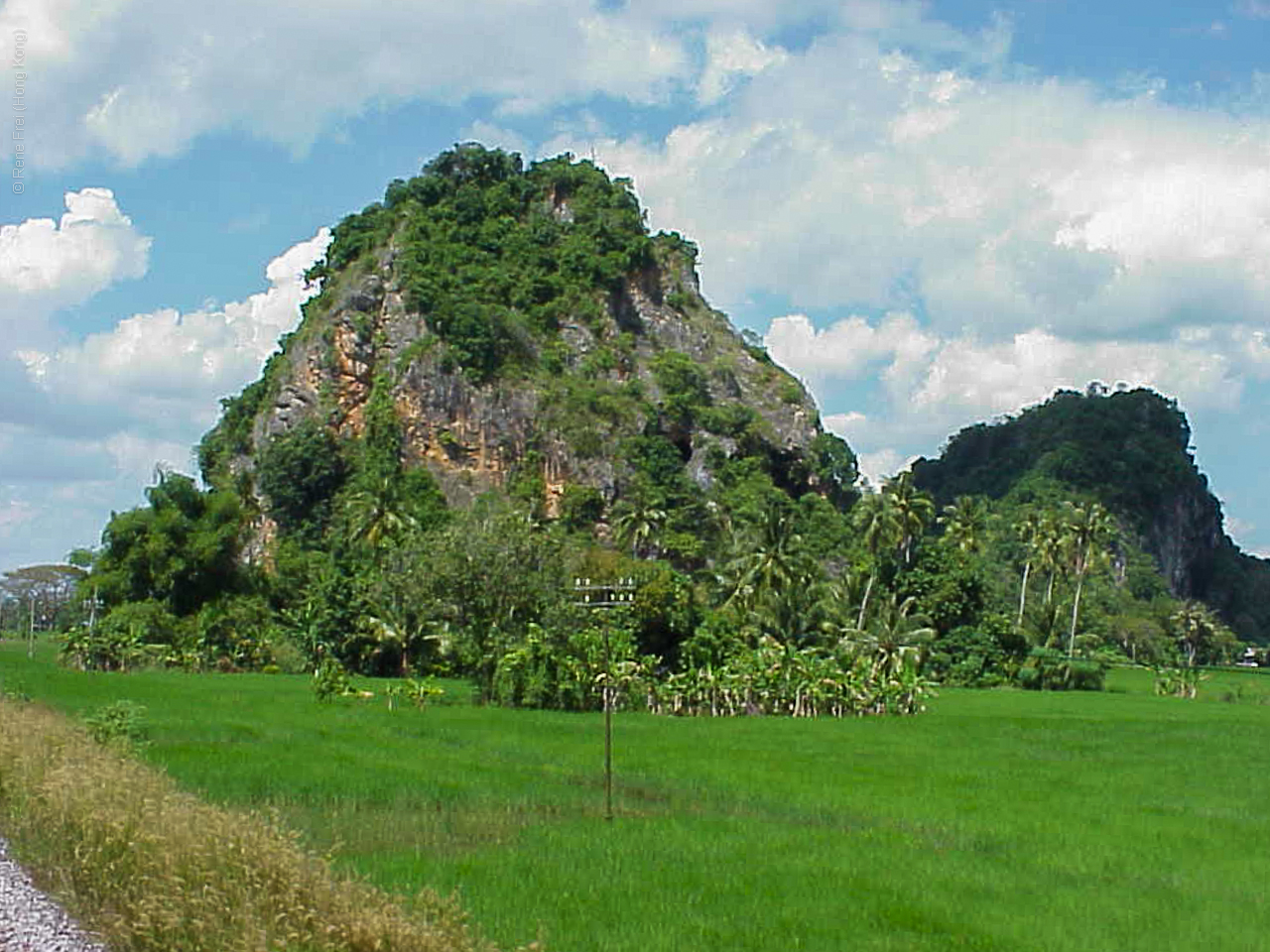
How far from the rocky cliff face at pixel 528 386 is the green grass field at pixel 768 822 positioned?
42305mm

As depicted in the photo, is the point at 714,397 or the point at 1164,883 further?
the point at 714,397

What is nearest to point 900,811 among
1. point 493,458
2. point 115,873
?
point 115,873

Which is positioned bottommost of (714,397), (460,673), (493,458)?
(460,673)

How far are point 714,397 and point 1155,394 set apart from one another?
51145 millimetres

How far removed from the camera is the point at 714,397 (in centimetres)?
8225

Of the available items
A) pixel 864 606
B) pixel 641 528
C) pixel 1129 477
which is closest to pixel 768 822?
pixel 864 606

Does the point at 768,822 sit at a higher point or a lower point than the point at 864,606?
lower

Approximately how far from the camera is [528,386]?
76375mm

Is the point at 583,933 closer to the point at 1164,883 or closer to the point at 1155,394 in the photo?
the point at 1164,883

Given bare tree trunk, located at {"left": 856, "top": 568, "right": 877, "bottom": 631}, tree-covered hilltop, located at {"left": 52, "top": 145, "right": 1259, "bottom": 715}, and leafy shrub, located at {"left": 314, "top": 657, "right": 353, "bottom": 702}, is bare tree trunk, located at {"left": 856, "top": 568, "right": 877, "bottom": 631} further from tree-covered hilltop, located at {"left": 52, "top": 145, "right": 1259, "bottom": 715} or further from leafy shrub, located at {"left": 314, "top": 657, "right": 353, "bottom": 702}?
leafy shrub, located at {"left": 314, "top": 657, "right": 353, "bottom": 702}

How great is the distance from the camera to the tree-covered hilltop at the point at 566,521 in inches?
1715

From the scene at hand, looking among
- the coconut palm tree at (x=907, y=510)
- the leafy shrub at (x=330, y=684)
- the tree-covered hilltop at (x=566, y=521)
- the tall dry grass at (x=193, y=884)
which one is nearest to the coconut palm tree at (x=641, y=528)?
the tree-covered hilltop at (x=566, y=521)

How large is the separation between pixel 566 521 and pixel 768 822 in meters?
55.8

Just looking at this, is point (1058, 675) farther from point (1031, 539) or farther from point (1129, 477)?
point (1129, 477)
